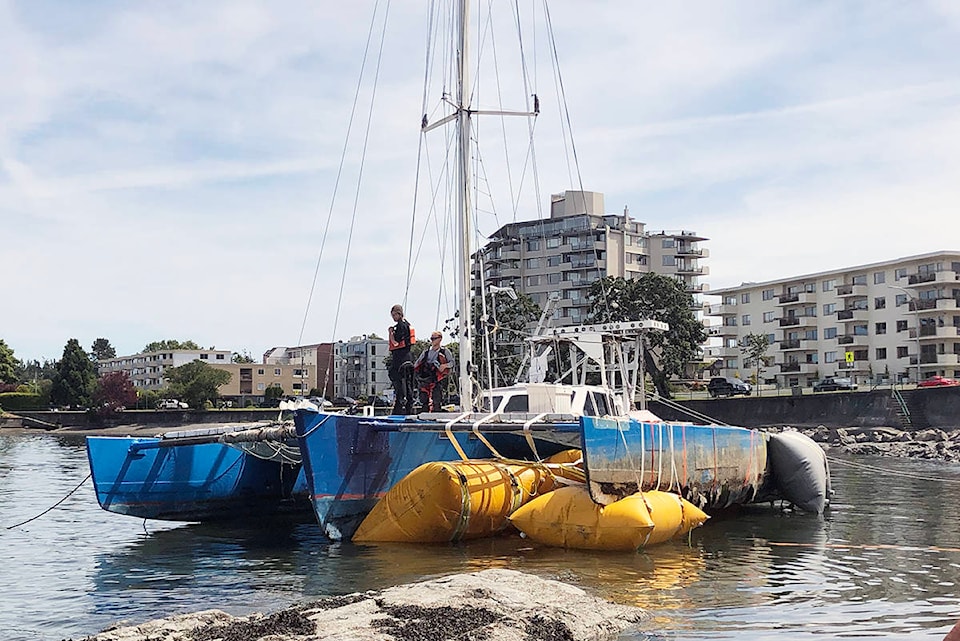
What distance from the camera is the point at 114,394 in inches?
3917

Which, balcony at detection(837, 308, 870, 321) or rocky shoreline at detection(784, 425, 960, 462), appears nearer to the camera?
rocky shoreline at detection(784, 425, 960, 462)

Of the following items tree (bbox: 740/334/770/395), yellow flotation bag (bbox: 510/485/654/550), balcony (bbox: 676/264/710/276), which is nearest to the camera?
yellow flotation bag (bbox: 510/485/654/550)

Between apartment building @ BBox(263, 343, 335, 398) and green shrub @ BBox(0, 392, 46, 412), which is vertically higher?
apartment building @ BBox(263, 343, 335, 398)

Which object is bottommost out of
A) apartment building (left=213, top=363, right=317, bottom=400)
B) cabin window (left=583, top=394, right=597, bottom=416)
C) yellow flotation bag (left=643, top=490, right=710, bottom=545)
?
yellow flotation bag (left=643, top=490, right=710, bottom=545)

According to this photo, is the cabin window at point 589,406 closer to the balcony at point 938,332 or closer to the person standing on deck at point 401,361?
the person standing on deck at point 401,361

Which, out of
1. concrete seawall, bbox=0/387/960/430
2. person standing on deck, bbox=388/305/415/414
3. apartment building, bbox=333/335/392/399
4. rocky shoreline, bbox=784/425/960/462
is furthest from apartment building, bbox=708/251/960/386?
person standing on deck, bbox=388/305/415/414

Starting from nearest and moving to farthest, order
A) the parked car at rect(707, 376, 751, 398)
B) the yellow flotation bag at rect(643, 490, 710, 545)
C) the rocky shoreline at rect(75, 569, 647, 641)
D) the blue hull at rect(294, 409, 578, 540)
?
the rocky shoreline at rect(75, 569, 647, 641), the yellow flotation bag at rect(643, 490, 710, 545), the blue hull at rect(294, 409, 578, 540), the parked car at rect(707, 376, 751, 398)

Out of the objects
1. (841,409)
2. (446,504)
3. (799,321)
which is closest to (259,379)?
(799,321)

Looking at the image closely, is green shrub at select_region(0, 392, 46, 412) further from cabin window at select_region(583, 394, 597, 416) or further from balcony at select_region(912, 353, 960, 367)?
cabin window at select_region(583, 394, 597, 416)

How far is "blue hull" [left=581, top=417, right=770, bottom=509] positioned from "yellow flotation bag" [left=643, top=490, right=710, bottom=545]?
267mm

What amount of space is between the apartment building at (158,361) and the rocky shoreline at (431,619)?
13825 cm

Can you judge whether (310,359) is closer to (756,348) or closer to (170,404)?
(170,404)

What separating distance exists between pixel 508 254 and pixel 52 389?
4892 cm

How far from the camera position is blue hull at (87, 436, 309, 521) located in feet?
59.3
